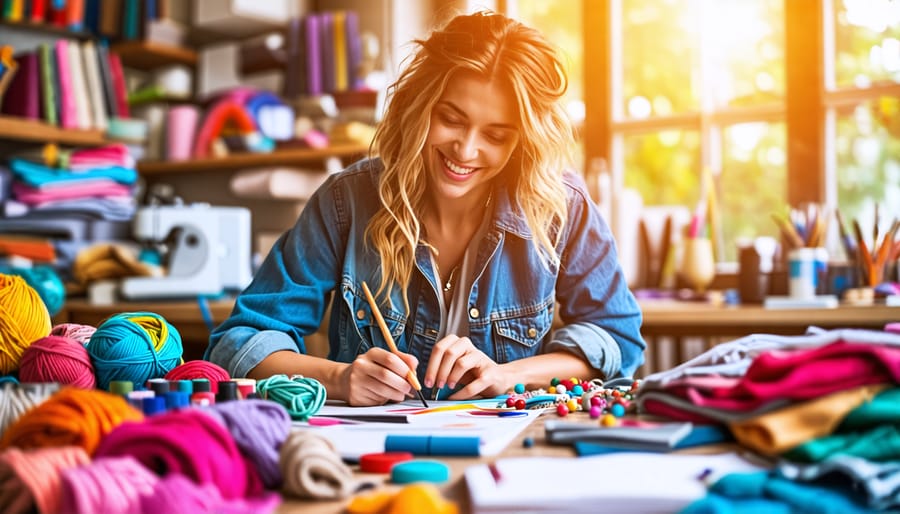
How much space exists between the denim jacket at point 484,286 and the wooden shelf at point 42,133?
207 centimetres

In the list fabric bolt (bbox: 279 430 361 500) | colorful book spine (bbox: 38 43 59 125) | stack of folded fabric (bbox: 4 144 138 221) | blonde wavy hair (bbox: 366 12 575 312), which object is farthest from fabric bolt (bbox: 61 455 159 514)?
colorful book spine (bbox: 38 43 59 125)

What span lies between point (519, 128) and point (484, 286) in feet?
0.97

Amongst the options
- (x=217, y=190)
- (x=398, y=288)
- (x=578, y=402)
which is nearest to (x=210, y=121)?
(x=217, y=190)

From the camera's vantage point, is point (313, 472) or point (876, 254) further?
point (876, 254)

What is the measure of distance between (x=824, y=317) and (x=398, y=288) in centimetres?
123

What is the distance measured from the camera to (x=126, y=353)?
1087 mm

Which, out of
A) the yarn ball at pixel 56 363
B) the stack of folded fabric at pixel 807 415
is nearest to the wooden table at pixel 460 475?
the stack of folded fabric at pixel 807 415

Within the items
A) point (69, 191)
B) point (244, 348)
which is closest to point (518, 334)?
point (244, 348)

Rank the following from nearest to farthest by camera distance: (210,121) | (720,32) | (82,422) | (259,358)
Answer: (82,422), (259,358), (720,32), (210,121)

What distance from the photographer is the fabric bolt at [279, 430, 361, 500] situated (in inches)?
27.5

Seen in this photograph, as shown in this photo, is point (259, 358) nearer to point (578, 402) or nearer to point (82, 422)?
point (578, 402)

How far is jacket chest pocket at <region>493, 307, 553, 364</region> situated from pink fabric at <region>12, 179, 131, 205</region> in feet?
7.06

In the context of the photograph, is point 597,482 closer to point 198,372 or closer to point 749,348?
point 749,348

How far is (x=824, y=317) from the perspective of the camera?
2.23 m
